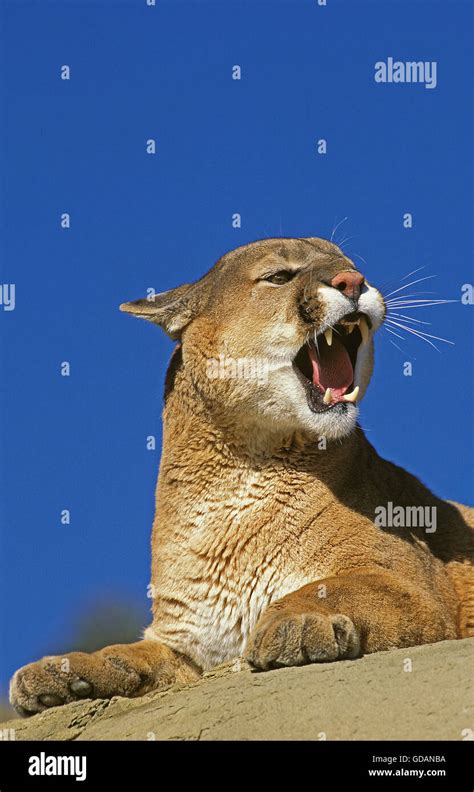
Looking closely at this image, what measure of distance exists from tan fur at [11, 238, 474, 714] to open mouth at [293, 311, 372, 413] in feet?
0.25

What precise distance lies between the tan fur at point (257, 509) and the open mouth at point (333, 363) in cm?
8

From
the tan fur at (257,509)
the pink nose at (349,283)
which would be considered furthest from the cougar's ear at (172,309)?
the pink nose at (349,283)

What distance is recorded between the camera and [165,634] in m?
8.77

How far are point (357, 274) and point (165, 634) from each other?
9.11 feet

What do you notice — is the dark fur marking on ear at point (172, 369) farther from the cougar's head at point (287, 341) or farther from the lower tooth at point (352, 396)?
the lower tooth at point (352, 396)

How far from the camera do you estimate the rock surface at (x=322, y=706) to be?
20.2 ft

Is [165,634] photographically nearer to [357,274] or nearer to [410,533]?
[410,533]

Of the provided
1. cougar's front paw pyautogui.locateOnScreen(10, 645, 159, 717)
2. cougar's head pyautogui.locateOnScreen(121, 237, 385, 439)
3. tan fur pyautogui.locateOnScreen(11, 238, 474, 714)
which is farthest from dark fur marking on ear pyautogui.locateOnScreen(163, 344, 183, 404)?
cougar's front paw pyautogui.locateOnScreen(10, 645, 159, 717)

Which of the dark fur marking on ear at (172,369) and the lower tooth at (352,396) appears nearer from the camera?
the lower tooth at (352,396)

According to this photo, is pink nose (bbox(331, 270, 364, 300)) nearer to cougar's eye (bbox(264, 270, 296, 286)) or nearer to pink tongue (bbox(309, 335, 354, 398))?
pink tongue (bbox(309, 335, 354, 398))

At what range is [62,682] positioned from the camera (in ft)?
26.3

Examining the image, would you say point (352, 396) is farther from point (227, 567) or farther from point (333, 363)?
point (227, 567)

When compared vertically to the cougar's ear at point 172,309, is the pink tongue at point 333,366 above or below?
below
